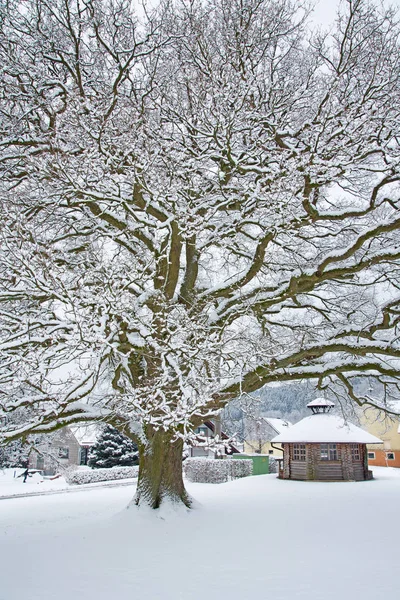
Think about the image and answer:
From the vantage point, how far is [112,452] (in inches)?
1182

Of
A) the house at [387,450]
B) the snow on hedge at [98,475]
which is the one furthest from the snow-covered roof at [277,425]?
the snow on hedge at [98,475]

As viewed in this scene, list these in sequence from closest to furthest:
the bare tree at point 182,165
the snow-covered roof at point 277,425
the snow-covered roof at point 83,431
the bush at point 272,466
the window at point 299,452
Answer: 1. the bare tree at point 182,165
2. the snow-covered roof at point 83,431
3. the window at point 299,452
4. the bush at point 272,466
5. the snow-covered roof at point 277,425

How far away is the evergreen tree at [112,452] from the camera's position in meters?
30.0

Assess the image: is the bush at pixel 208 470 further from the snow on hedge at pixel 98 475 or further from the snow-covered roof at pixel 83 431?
the snow-covered roof at pixel 83 431

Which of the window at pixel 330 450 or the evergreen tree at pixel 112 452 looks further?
the evergreen tree at pixel 112 452

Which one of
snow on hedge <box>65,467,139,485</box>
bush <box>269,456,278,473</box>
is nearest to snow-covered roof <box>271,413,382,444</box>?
bush <box>269,456,278,473</box>

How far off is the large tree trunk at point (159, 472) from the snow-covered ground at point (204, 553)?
408 millimetres

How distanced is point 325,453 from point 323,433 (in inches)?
50.5

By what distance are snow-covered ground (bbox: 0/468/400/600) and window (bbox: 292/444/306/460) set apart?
11.1 metres

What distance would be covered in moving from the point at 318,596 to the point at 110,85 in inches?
404

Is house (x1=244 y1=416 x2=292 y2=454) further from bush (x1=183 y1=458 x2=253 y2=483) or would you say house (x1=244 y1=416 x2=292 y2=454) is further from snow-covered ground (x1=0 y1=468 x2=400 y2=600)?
snow-covered ground (x1=0 y1=468 x2=400 y2=600)

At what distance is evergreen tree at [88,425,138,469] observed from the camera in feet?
98.5

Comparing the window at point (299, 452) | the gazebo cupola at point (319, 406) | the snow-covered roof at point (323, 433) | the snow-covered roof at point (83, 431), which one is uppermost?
the gazebo cupola at point (319, 406)

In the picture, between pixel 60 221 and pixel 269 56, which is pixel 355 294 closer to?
pixel 269 56
